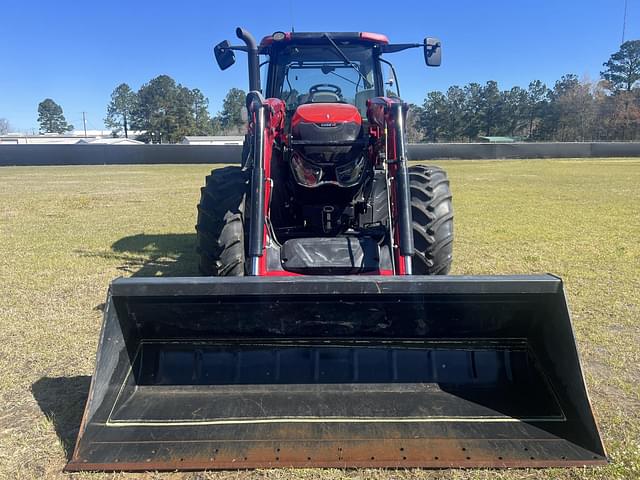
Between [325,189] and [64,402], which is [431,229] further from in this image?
[64,402]

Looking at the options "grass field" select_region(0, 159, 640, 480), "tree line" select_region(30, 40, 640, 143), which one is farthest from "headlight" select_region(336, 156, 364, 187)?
"tree line" select_region(30, 40, 640, 143)

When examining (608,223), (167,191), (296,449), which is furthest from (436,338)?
(167,191)

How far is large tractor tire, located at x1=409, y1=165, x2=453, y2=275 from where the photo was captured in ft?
14.8

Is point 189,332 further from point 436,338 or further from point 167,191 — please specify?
point 167,191

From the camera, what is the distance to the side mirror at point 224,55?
4.95 metres

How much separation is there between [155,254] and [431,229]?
4250 mm

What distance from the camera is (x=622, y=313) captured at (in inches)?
189

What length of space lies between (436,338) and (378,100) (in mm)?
2149

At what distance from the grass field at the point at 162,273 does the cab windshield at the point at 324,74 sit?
7.56 ft

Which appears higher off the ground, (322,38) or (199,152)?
(322,38)

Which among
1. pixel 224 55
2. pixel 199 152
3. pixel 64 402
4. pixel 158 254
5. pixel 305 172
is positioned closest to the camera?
pixel 64 402

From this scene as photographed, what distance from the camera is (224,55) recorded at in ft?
16.6

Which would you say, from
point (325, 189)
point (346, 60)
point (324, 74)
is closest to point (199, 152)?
point (324, 74)

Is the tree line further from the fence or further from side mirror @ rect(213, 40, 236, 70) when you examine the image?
side mirror @ rect(213, 40, 236, 70)
